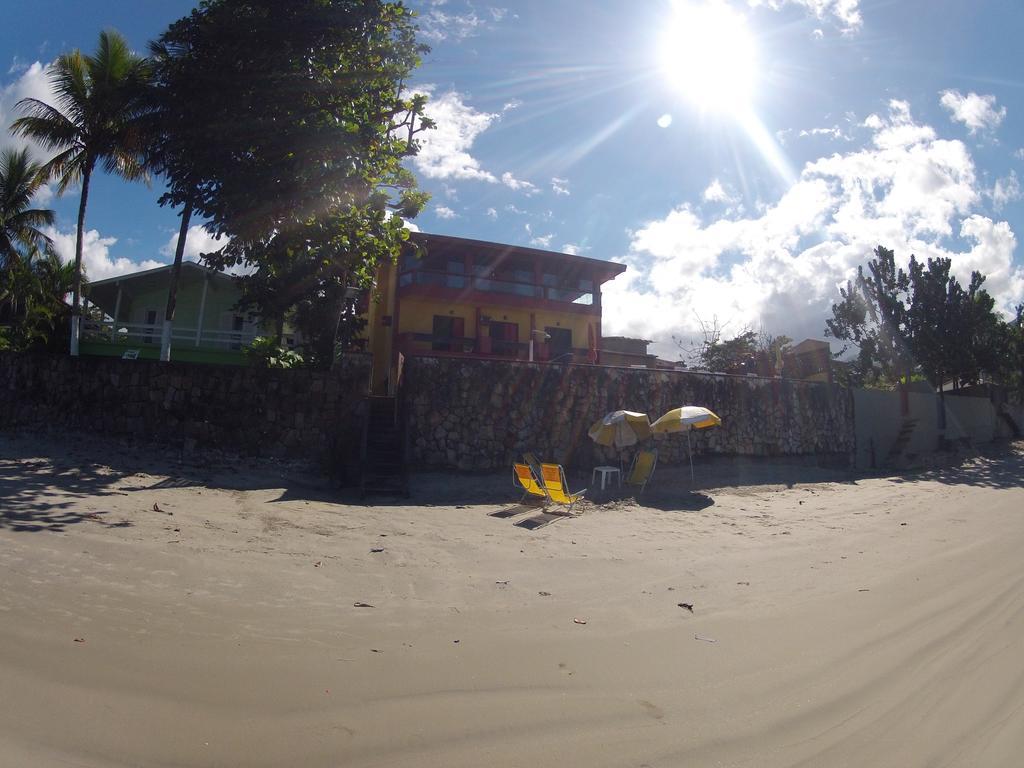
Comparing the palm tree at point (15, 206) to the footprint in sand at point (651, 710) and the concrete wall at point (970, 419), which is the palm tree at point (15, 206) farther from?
the concrete wall at point (970, 419)

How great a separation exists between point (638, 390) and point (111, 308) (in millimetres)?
22522

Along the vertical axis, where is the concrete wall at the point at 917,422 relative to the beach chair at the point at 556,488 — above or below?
above

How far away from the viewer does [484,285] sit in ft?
81.7

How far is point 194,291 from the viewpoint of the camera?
25.4 m

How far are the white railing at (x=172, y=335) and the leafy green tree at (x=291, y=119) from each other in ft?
28.5

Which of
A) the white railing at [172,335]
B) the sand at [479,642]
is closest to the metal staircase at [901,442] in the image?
the sand at [479,642]

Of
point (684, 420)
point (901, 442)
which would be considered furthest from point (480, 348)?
point (901, 442)

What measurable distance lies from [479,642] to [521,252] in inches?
859

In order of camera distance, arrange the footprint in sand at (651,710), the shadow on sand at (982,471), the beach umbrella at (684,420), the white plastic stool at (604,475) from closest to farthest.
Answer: the footprint in sand at (651,710), the beach umbrella at (684,420), the white plastic stool at (604,475), the shadow on sand at (982,471)

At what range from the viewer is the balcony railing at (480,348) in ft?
74.4

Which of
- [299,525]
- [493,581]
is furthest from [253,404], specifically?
[493,581]

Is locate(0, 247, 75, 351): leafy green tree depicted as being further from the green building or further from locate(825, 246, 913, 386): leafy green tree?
locate(825, 246, 913, 386): leafy green tree

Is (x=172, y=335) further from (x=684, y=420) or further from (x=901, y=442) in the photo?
(x=901, y=442)

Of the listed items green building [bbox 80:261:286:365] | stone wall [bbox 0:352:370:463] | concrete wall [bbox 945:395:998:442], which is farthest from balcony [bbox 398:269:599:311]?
concrete wall [bbox 945:395:998:442]
